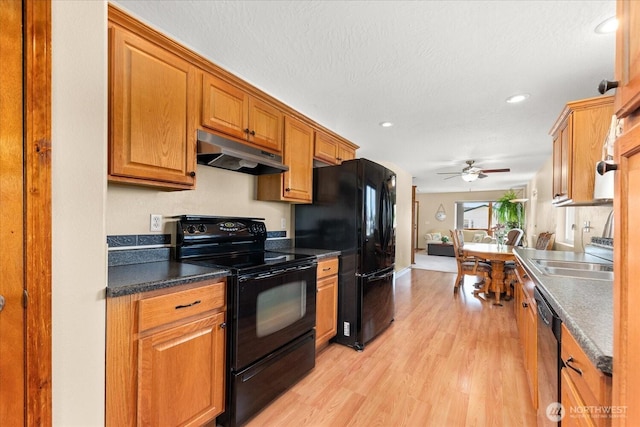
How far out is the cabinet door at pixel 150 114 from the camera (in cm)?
144

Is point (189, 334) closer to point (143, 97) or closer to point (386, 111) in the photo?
point (143, 97)

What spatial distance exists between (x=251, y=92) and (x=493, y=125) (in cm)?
264

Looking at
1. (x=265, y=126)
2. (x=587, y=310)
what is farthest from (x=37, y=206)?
(x=587, y=310)

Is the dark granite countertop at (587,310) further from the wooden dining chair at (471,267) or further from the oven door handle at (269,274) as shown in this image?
the wooden dining chair at (471,267)

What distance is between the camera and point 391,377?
7.06ft

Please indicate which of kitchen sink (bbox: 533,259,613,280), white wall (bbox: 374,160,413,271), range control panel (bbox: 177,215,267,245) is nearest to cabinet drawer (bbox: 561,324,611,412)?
kitchen sink (bbox: 533,259,613,280)

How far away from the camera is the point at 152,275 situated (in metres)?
1.41

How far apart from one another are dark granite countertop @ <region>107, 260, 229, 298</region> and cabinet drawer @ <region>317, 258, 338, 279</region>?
1.00m

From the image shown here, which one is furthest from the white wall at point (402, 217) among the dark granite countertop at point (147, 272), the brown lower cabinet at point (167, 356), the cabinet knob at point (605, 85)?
the cabinet knob at point (605, 85)

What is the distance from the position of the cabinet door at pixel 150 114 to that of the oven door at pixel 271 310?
2.51 ft

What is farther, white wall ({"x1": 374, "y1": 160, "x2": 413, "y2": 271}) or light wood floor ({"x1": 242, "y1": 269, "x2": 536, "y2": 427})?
white wall ({"x1": 374, "y1": 160, "x2": 413, "y2": 271})

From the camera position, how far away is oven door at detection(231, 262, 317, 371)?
162 centimetres

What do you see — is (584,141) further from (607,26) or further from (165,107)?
(165,107)

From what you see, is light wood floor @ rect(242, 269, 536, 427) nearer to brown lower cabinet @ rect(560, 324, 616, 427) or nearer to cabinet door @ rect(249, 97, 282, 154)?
brown lower cabinet @ rect(560, 324, 616, 427)
